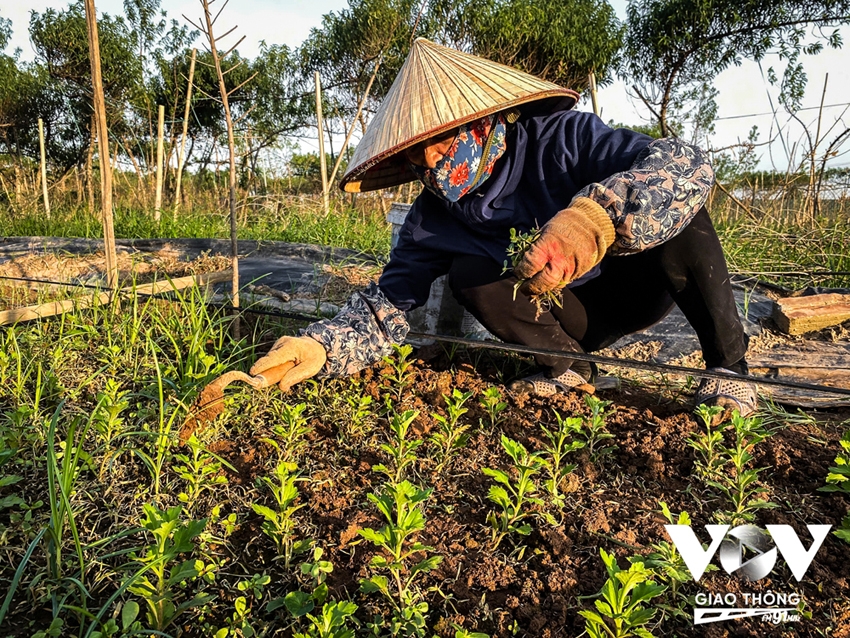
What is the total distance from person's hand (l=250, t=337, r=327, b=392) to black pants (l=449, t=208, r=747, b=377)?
0.52 meters

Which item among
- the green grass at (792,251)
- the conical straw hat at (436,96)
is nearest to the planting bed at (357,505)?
the conical straw hat at (436,96)

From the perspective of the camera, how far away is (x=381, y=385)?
1906 mm

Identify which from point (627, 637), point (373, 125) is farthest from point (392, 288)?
point (627, 637)

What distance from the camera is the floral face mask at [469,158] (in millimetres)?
1725

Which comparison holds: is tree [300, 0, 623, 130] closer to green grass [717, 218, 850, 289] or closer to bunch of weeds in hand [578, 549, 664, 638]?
green grass [717, 218, 850, 289]

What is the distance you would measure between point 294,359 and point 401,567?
853 mm

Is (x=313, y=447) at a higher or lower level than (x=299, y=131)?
lower

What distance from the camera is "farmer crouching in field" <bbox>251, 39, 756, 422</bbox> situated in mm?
1436

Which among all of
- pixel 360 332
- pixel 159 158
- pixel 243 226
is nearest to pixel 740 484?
pixel 360 332

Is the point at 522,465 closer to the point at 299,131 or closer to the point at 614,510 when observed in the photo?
the point at 614,510

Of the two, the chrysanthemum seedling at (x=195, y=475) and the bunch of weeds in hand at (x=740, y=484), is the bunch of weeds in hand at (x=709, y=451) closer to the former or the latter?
the bunch of weeds in hand at (x=740, y=484)

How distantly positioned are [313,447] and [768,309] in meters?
2.23

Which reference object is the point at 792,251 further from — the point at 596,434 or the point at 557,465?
the point at 557,465

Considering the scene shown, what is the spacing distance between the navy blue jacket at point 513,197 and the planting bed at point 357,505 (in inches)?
14.9
